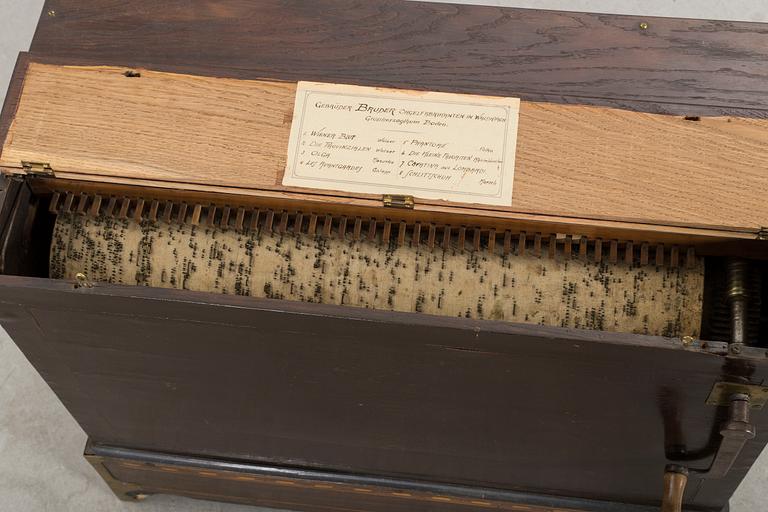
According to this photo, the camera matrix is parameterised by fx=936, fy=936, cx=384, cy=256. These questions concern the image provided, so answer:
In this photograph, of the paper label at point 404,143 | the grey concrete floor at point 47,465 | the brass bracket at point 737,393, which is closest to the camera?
the brass bracket at point 737,393

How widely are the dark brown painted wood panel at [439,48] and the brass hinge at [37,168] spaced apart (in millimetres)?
184

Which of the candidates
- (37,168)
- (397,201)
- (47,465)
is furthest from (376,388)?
(47,465)

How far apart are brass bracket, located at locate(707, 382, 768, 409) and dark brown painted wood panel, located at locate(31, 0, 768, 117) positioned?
1.32 ft

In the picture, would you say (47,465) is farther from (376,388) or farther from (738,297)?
(738,297)

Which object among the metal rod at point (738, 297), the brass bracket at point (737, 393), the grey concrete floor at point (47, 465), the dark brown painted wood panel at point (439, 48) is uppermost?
the dark brown painted wood panel at point (439, 48)

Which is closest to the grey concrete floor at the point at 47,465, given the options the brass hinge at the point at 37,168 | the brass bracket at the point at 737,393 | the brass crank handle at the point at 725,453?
the brass crank handle at the point at 725,453

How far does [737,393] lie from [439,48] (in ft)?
2.19

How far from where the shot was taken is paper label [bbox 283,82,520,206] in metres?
1.36

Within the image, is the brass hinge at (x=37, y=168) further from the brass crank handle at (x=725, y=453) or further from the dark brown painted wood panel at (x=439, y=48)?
the brass crank handle at (x=725, y=453)

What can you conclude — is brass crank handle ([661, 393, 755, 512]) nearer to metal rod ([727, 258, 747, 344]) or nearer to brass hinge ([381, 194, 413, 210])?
metal rod ([727, 258, 747, 344])

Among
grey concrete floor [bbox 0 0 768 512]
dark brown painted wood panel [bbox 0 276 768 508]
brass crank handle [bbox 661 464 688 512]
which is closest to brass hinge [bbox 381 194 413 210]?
dark brown painted wood panel [bbox 0 276 768 508]

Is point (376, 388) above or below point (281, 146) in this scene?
below

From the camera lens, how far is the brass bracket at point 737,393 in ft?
4.13

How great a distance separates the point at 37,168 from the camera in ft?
4.57
